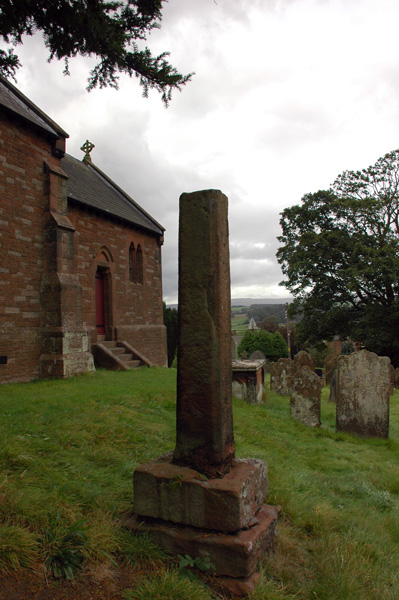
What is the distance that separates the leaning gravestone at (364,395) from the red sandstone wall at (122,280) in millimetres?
8919

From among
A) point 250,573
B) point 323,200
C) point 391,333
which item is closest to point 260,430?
point 250,573

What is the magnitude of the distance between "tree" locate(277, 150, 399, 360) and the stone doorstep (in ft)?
62.1

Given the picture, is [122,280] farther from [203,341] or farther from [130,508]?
[203,341]

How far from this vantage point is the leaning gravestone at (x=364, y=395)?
7215mm

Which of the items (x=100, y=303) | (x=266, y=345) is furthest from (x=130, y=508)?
(x=266, y=345)

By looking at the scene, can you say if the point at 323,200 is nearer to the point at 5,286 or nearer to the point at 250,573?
the point at 5,286

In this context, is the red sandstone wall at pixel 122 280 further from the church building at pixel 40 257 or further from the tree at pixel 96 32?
the tree at pixel 96 32

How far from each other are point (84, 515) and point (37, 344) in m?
8.13

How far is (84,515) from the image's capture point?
9.56 ft

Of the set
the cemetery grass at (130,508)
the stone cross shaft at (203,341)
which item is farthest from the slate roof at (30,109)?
the stone cross shaft at (203,341)

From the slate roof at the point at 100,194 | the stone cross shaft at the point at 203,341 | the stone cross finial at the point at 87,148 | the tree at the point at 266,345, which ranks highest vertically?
the stone cross finial at the point at 87,148

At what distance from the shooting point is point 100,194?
1628 cm

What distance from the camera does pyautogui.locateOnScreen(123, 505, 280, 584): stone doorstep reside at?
2488 millimetres

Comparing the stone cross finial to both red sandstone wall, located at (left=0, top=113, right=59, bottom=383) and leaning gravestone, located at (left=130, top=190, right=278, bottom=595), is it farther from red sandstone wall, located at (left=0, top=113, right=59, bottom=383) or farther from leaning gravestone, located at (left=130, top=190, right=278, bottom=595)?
leaning gravestone, located at (left=130, top=190, right=278, bottom=595)
